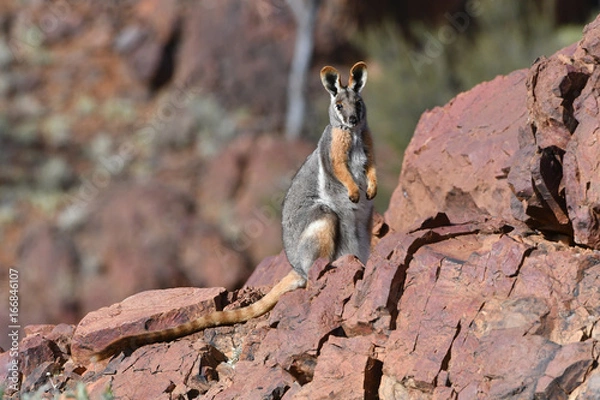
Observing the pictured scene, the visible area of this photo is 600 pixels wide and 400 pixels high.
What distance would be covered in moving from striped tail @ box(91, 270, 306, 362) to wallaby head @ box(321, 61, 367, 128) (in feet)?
5.63

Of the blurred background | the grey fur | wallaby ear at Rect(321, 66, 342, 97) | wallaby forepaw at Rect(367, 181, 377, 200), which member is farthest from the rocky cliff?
the blurred background

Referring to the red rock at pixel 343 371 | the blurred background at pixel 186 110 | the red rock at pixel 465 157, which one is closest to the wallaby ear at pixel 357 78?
the red rock at pixel 465 157

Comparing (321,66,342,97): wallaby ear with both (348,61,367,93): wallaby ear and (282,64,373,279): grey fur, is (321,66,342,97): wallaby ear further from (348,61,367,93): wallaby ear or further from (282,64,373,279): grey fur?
(348,61,367,93): wallaby ear

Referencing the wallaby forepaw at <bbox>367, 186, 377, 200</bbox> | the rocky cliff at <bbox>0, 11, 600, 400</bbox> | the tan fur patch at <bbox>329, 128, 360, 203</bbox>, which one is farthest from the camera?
the wallaby forepaw at <bbox>367, 186, 377, 200</bbox>

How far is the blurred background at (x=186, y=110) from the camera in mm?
20188

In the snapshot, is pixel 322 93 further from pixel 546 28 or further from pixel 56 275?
pixel 56 275

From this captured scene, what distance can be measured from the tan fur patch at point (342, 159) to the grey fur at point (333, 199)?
4cm

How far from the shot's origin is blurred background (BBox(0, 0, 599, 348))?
2019 cm

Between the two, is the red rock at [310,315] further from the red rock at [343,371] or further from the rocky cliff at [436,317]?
the red rock at [343,371]

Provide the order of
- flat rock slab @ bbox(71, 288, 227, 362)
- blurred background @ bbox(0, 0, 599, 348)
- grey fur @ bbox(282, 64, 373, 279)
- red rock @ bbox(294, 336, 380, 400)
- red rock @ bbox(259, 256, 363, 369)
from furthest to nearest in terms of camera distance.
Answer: blurred background @ bbox(0, 0, 599, 348) < grey fur @ bbox(282, 64, 373, 279) < flat rock slab @ bbox(71, 288, 227, 362) < red rock @ bbox(259, 256, 363, 369) < red rock @ bbox(294, 336, 380, 400)

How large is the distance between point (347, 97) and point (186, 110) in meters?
21.6

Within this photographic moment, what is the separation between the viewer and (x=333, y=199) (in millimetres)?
7438

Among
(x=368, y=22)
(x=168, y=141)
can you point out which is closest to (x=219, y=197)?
(x=168, y=141)

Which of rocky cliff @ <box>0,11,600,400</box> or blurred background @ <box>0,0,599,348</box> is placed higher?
blurred background @ <box>0,0,599,348</box>
